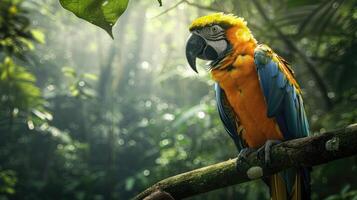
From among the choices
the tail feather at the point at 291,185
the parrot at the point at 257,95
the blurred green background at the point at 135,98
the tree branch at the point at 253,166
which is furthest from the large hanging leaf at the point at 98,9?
the tail feather at the point at 291,185

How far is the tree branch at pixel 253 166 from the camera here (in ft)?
3.25

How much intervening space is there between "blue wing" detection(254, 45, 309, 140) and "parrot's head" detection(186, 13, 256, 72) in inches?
4.5

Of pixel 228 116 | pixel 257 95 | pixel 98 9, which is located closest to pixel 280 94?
pixel 257 95

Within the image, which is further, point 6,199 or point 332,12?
point 6,199

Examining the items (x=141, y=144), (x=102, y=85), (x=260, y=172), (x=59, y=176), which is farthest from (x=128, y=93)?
(x=260, y=172)

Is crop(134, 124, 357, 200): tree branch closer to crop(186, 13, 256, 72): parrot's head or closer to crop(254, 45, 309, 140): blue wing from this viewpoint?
crop(254, 45, 309, 140): blue wing

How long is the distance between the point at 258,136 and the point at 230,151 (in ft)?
5.01

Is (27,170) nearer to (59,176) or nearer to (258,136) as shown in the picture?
(59,176)

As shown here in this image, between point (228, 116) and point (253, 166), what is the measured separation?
1.64 ft

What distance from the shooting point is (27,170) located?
265 inches

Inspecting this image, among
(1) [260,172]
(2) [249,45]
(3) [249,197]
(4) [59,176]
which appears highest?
(2) [249,45]

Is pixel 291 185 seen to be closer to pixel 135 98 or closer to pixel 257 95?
pixel 257 95

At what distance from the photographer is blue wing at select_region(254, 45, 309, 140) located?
154 cm

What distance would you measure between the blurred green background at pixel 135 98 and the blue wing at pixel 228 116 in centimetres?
45
